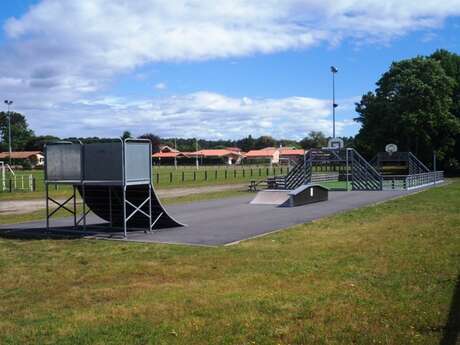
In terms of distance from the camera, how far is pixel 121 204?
54.3 ft

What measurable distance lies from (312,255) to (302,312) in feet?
13.8

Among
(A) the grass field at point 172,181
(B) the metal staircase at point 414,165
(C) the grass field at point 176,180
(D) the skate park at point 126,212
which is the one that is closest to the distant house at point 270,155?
(C) the grass field at point 176,180

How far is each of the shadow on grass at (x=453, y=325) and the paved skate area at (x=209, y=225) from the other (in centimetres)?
666

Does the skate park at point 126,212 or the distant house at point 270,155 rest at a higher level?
the distant house at point 270,155

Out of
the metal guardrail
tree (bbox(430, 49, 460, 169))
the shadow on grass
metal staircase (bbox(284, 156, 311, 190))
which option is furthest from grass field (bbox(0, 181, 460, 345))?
tree (bbox(430, 49, 460, 169))

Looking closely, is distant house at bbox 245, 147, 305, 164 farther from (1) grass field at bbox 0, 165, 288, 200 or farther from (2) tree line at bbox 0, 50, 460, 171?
(2) tree line at bbox 0, 50, 460, 171

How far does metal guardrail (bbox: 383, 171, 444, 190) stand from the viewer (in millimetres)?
37031

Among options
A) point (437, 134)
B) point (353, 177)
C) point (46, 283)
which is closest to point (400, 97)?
point (437, 134)

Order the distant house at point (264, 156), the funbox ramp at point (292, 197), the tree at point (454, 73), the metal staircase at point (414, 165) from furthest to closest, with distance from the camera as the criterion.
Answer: the distant house at point (264, 156) → the tree at point (454, 73) → the metal staircase at point (414, 165) → the funbox ramp at point (292, 197)

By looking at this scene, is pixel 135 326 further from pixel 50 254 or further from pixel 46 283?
pixel 50 254

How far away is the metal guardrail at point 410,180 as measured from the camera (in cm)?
3703

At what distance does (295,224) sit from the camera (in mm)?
16781

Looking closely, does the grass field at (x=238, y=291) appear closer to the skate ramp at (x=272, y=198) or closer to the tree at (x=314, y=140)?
the skate ramp at (x=272, y=198)

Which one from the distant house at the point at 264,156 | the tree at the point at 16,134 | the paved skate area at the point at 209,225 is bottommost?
the paved skate area at the point at 209,225
